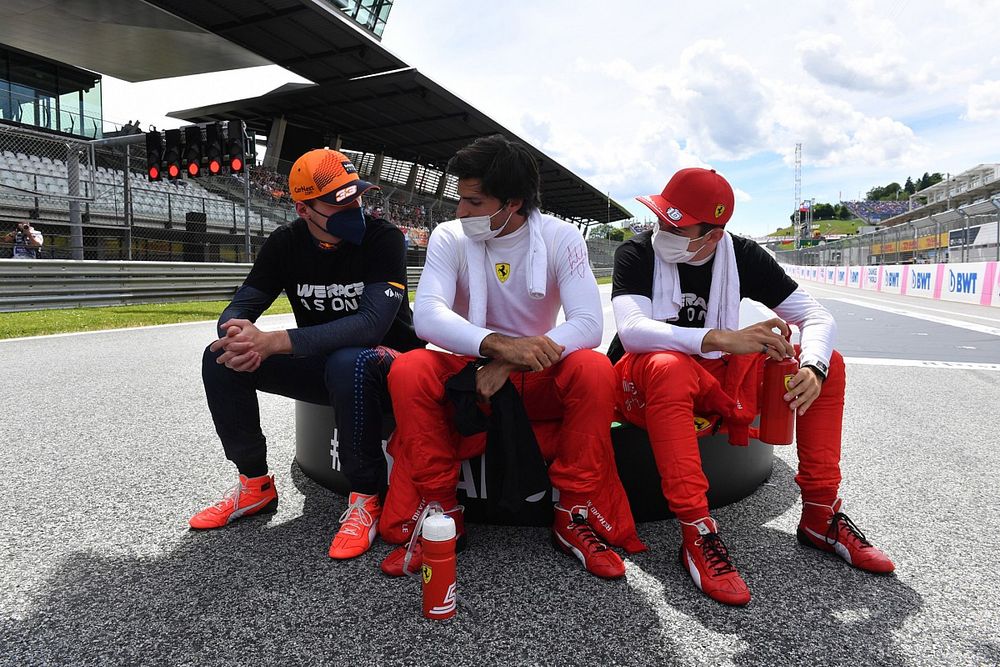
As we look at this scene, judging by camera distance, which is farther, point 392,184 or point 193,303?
point 392,184

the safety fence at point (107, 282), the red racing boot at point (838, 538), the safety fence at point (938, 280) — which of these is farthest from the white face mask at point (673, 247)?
the safety fence at point (938, 280)

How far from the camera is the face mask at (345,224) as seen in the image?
7.93 feet

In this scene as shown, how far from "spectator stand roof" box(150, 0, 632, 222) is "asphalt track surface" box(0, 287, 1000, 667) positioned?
15.3 m

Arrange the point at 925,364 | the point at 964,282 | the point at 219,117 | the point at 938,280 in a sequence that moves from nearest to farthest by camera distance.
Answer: the point at 925,364 → the point at 964,282 → the point at 938,280 → the point at 219,117

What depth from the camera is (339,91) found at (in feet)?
71.0

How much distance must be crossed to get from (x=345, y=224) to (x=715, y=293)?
1.49 metres

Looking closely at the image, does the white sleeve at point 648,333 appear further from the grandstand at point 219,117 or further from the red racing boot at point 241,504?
the grandstand at point 219,117

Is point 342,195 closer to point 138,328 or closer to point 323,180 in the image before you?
point 323,180

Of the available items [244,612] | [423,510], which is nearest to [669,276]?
[423,510]

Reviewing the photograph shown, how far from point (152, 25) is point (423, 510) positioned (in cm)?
2043

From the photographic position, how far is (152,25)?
17453 millimetres

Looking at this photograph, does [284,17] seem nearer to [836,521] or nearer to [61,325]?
[61,325]

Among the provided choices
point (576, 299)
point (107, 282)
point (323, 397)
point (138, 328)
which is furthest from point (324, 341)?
point (107, 282)

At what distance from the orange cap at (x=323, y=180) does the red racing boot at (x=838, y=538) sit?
206 cm
